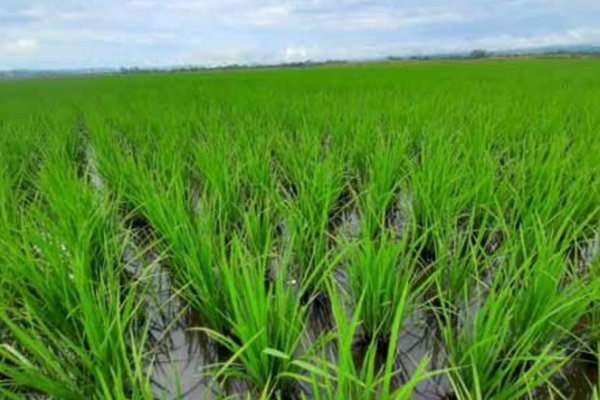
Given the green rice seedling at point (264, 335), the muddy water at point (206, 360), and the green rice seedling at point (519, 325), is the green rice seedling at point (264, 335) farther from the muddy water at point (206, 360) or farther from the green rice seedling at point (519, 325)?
the green rice seedling at point (519, 325)

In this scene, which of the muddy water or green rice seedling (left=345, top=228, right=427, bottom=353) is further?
green rice seedling (left=345, top=228, right=427, bottom=353)

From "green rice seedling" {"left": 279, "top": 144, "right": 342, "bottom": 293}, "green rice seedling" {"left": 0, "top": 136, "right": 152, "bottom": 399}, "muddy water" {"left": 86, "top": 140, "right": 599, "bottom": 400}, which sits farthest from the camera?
"green rice seedling" {"left": 279, "top": 144, "right": 342, "bottom": 293}

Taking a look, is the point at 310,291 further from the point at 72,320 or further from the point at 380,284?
the point at 72,320

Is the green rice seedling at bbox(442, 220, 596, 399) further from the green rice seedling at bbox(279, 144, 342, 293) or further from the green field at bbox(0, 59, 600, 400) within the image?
the green rice seedling at bbox(279, 144, 342, 293)

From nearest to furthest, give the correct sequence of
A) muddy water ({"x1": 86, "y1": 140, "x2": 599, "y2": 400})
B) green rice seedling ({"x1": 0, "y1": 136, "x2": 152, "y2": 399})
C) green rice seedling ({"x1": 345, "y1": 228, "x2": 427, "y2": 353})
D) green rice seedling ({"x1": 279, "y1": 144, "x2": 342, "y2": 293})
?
green rice seedling ({"x1": 0, "y1": 136, "x2": 152, "y2": 399}) → muddy water ({"x1": 86, "y1": 140, "x2": 599, "y2": 400}) → green rice seedling ({"x1": 345, "y1": 228, "x2": 427, "y2": 353}) → green rice seedling ({"x1": 279, "y1": 144, "x2": 342, "y2": 293})

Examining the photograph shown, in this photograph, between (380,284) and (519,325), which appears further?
(380,284)

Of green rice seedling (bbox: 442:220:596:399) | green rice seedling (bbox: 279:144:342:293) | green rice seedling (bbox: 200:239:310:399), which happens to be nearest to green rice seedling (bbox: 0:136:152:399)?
green rice seedling (bbox: 200:239:310:399)

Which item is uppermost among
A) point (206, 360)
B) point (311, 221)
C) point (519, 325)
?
point (311, 221)

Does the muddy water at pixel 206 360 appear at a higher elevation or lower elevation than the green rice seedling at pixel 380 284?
lower

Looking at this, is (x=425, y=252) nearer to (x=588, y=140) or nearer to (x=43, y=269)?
(x=43, y=269)

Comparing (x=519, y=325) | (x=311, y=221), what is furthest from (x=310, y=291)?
(x=519, y=325)

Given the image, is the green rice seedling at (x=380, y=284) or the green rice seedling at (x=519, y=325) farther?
the green rice seedling at (x=380, y=284)

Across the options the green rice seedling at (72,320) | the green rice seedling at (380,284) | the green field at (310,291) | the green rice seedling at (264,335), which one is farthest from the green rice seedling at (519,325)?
the green rice seedling at (72,320)

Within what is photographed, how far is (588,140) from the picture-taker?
3.40 metres
